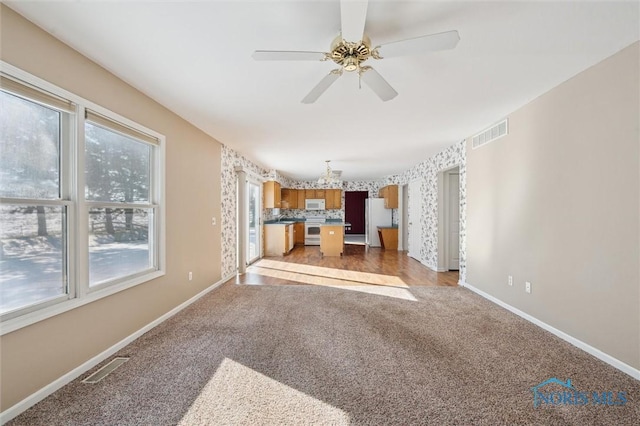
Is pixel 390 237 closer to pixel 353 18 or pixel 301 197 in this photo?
pixel 301 197

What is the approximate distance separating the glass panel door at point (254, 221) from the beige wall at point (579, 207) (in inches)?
194

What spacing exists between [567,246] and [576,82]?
1.42 m

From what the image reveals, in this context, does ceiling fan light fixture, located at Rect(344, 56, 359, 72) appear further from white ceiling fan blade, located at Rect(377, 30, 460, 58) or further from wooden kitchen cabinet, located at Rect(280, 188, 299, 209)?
wooden kitchen cabinet, located at Rect(280, 188, 299, 209)

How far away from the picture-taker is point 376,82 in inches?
76.9

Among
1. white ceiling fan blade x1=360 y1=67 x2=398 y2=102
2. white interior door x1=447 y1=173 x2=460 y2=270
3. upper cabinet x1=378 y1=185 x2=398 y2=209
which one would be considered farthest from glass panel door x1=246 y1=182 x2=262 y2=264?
white ceiling fan blade x1=360 y1=67 x2=398 y2=102

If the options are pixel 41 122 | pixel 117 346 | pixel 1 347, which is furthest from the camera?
pixel 117 346

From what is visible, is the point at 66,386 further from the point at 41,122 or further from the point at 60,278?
the point at 41,122

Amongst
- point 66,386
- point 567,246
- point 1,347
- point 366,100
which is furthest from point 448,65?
point 66,386

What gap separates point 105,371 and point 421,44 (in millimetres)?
3068

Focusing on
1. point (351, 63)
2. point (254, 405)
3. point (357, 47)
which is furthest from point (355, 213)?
point (254, 405)

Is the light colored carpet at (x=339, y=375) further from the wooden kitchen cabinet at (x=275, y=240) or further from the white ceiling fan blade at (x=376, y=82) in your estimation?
the wooden kitchen cabinet at (x=275, y=240)

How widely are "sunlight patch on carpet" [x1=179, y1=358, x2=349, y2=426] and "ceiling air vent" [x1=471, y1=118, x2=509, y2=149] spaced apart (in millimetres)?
3499

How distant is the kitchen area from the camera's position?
7.23 metres

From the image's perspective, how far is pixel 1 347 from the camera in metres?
1.49
